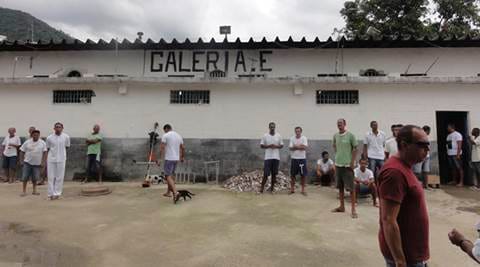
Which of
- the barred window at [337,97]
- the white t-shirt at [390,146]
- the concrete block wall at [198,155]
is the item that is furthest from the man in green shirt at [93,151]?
Answer: the white t-shirt at [390,146]

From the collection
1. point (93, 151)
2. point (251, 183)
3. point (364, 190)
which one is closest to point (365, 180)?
point (364, 190)

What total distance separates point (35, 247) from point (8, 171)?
258 inches

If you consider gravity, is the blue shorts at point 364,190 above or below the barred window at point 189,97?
below

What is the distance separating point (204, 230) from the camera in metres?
4.82

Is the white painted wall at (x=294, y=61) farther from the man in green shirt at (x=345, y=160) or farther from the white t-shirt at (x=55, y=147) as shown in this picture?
the man in green shirt at (x=345, y=160)

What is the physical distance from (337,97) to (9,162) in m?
9.63

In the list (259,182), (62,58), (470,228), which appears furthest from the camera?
(62,58)

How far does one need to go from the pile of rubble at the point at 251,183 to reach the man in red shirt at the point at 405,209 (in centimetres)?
592

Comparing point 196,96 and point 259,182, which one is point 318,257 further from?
point 196,96

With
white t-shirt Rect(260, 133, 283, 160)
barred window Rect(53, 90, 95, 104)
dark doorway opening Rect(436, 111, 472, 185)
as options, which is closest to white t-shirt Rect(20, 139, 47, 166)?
barred window Rect(53, 90, 95, 104)

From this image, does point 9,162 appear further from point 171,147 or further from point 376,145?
point 376,145

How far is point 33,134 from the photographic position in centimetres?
726

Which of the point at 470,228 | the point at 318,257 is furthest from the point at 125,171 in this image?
the point at 470,228

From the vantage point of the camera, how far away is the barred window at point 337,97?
28.8 ft
